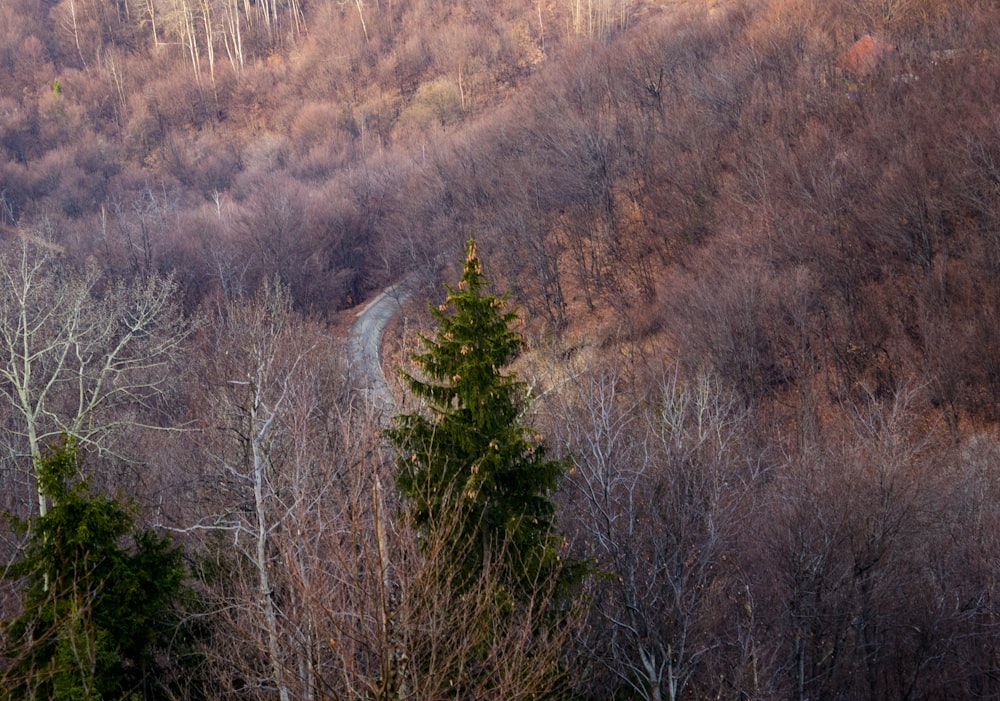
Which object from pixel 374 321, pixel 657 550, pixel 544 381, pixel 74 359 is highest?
pixel 657 550

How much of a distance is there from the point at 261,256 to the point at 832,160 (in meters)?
28.9

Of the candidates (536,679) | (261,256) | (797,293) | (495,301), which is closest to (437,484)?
(495,301)

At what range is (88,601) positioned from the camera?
8602mm

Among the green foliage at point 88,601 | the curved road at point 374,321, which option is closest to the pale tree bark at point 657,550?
the green foliage at point 88,601

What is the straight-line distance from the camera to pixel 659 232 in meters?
36.2

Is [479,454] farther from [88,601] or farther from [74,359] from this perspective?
[74,359]

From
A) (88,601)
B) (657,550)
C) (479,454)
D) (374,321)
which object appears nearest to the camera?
(88,601)

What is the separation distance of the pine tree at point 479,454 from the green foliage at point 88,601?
3.27 meters

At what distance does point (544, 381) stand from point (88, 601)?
1920 cm

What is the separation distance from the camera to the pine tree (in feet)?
35.0

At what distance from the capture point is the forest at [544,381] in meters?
9.58

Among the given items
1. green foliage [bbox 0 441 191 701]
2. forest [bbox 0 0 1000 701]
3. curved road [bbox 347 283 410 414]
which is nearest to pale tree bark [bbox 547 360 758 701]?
forest [bbox 0 0 1000 701]

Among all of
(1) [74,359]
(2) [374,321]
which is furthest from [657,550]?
(2) [374,321]

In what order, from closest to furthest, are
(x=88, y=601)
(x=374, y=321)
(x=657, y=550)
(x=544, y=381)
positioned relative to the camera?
1. (x=88, y=601)
2. (x=657, y=550)
3. (x=544, y=381)
4. (x=374, y=321)
